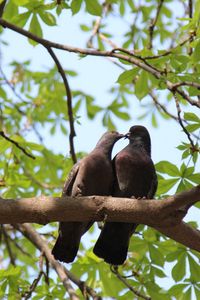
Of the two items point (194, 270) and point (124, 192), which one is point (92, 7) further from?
point (194, 270)

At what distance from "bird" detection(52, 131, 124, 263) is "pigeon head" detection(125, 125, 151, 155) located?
0.36 meters

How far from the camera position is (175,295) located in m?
5.11

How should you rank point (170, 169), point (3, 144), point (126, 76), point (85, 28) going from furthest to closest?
point (85, 28) < point (3, 144) < point (126, 76) < point (170, 169)

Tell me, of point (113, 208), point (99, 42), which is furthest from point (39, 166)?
point (113, 208)

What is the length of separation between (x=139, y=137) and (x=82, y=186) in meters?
0.89

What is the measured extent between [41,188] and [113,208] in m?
3.77

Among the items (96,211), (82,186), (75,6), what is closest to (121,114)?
(75,6)

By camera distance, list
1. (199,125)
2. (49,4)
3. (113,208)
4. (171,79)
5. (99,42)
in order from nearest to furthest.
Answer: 1. (113,208)
2. (199,125)
3. (171,79)
4. (49,4)
5. (99,42)

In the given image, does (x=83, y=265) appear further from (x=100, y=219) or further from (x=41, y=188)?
(x=41, y=188)

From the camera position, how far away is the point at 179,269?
4.98m

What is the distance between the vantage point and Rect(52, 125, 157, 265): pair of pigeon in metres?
4.93

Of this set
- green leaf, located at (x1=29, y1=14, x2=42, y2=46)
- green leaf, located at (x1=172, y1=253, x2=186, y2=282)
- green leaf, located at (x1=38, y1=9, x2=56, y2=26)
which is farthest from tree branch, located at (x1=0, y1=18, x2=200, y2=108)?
green leaf, located at (x1=172, y1=253, x2=186, y2=282)

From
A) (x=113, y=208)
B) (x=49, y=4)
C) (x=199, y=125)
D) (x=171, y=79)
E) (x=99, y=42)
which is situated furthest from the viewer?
(x=99, y=42)

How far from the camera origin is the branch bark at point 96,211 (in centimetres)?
369
